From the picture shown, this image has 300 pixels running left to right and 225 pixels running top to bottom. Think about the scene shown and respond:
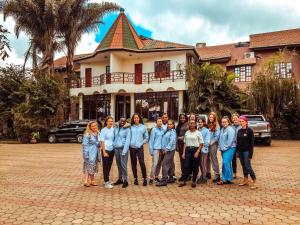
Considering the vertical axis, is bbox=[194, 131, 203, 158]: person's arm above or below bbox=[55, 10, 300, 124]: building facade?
below

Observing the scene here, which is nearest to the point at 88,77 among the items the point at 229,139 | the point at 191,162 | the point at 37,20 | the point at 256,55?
the point at 37,20

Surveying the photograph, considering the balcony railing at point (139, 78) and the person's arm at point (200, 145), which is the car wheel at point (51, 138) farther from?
the person's arm at point (200, 145)

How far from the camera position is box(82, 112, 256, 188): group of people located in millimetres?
7660

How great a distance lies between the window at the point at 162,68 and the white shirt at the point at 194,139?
18025 mm

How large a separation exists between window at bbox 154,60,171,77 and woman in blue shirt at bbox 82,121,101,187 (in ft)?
59.4

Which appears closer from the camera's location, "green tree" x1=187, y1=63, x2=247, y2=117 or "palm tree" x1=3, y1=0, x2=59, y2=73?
"green tree" x1=187, y1=63, x2=247, y2=117

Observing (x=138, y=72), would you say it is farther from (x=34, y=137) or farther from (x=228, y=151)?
(x=228, y=151)

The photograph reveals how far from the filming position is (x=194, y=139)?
765cm

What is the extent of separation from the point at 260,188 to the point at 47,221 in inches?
192

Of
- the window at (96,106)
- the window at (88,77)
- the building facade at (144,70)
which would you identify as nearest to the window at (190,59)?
the building facade at (144,70)

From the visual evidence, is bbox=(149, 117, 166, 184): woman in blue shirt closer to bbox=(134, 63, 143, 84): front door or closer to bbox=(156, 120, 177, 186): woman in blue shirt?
bbox=(156, 120, 177, 186): woman in blue shirt

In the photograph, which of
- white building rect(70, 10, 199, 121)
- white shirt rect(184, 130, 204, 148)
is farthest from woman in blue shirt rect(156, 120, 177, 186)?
white building rect(70, 10, 199, 121)

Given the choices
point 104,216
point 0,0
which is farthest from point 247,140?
point 0,0

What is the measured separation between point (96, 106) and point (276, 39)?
18225 millimetres
